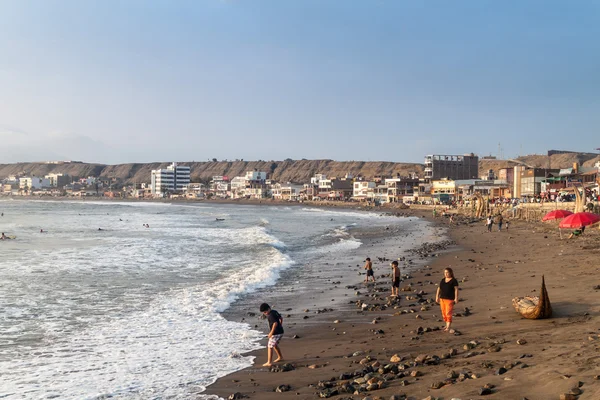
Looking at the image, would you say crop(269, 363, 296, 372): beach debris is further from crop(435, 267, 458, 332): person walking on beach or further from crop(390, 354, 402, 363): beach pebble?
crop(435, 267, 458, 332): person walking on beach

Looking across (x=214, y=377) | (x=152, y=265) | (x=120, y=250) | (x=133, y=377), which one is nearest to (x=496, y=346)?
(x=214, y=377)

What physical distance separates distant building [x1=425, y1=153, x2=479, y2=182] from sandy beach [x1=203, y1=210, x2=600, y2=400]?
106 metres

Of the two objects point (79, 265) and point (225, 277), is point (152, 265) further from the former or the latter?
point (225, 277)

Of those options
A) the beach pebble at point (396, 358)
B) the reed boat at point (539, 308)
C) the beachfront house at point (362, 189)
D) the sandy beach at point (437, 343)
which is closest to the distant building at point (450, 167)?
the beachfront house at point (362, 189)

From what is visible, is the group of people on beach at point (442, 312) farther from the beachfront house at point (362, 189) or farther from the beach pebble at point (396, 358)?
the beachfront house at point (362, 189)

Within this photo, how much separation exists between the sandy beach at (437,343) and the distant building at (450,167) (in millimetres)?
106152

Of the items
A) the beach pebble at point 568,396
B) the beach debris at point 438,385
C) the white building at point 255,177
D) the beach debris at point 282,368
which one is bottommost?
the beach debris at point 282,368

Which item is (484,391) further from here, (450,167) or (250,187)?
(250,187)

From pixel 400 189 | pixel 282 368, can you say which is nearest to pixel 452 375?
pixel 282 368

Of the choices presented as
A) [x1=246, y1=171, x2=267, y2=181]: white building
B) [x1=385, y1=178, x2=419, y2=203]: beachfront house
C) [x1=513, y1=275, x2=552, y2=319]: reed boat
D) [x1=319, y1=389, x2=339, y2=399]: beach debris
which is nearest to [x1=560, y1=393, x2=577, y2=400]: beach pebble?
[x1=319, y1=389, x2=339, y2=399]: beach debris

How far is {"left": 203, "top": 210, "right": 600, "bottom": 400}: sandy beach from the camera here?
6496mm

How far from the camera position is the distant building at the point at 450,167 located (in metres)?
122

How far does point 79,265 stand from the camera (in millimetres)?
24078

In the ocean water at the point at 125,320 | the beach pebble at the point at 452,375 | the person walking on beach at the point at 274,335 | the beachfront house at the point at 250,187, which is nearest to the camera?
the beach pebble at the point at 452,375
